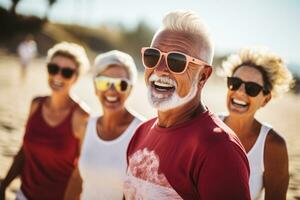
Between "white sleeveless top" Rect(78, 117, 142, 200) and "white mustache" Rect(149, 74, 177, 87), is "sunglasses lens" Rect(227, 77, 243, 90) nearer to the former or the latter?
"white sleeveless top" Rect(78, 117, 142, 200)

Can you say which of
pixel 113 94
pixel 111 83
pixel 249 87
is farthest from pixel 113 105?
pixel 249 87

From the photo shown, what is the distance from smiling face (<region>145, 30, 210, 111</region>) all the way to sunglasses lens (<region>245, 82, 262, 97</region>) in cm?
Answer: 139

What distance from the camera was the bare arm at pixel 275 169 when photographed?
10.1 ft

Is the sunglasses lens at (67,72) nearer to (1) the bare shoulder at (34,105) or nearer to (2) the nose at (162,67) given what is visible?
(1) the bare shoulder at (34,105)

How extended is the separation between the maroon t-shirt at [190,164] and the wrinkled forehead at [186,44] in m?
0.34

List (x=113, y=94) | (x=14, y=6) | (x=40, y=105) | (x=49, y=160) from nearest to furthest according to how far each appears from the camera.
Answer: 1. (x=113, y=94)
2. (x=49, y=160)
3. (x=40, y=105)
4. (x=14, y=6)

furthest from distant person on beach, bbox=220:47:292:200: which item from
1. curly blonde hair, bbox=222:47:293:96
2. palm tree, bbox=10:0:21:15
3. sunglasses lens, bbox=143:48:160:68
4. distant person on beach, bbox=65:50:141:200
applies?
palm tree, bbox=10:0:21:15

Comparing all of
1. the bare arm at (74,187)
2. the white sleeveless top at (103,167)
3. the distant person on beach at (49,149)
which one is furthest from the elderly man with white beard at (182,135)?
the distant person on beach at (49,149)

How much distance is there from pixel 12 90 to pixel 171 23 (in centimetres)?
1555

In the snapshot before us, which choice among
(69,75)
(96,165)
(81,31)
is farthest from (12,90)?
(81,31)

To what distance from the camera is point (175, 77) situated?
2.12 m

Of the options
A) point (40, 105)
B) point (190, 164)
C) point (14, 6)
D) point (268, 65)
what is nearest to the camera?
point (190, 164)

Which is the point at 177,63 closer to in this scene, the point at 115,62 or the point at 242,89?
the point at 242,89

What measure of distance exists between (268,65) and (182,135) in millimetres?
1872
